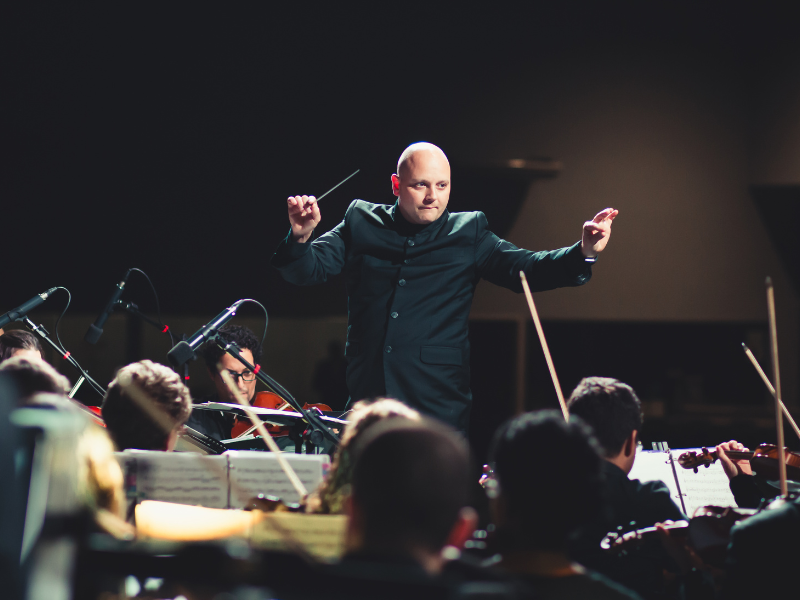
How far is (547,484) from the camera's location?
1.02 meters

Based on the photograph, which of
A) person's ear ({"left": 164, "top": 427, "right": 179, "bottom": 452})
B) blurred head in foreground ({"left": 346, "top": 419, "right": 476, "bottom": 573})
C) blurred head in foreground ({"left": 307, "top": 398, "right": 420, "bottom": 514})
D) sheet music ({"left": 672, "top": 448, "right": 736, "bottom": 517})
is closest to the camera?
blurred head in foreground ({"left": 346, "top": 419, "right": 476, "bottom": 573})

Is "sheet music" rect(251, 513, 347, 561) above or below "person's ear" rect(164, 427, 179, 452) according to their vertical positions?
below

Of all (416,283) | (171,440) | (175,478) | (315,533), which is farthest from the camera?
(416,283)

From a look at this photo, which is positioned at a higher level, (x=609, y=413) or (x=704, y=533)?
(x=609, y=413)

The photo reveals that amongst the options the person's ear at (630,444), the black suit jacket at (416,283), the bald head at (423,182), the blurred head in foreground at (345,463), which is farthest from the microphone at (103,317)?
the person's ear at (630,444)

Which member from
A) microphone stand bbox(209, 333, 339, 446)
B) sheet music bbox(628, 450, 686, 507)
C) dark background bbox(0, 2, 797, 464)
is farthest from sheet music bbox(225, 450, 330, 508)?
dark background bbox(0, 2, 797, 464)

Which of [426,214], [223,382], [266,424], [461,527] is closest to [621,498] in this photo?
[461,527]

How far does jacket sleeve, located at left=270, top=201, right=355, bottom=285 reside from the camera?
2.14 meters

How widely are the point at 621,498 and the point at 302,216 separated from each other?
1075 millimetres

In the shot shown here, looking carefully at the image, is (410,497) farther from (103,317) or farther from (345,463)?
(103,317)

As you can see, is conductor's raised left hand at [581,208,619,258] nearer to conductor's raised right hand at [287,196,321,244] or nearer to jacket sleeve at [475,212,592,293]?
jacket sleeve at [475,212,592,293]

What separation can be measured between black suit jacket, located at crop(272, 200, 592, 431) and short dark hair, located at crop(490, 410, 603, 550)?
1.13 metres

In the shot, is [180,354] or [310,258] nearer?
[180,354]

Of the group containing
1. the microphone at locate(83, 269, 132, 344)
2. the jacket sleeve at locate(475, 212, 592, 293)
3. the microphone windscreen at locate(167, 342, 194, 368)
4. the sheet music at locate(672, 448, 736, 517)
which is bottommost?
the sheet music at locate(672, 448, 736, 517)
